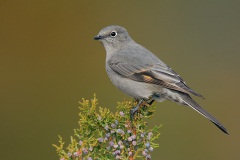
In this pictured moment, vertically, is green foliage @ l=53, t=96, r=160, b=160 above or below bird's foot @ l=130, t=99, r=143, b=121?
below

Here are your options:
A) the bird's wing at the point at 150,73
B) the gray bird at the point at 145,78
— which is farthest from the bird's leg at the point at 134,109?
the bird's wing at the point at 150,73

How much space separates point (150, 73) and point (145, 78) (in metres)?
0.07

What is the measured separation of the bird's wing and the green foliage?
95 cm

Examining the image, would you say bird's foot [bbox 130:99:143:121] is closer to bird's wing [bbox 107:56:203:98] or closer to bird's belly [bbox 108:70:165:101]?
bird's belly [bbox 108:70:165:101]

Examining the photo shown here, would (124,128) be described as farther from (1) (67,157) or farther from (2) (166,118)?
(2) (166,118)

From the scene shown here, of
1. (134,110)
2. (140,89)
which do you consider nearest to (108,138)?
(134,110)

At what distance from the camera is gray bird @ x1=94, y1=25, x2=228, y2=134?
4945 millimetres

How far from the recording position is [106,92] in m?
7.25

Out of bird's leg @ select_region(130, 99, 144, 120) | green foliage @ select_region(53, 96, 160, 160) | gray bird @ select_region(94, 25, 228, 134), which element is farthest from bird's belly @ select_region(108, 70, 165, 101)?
green foliage @ select_region(53, 96, 160, 160)

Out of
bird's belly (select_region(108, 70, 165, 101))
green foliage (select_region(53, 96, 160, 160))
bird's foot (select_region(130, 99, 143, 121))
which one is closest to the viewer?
green foliage (select_region(53, 96, 160, 160))

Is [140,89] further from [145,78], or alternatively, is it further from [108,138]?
[108,138]

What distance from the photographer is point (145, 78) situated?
17.0 feet

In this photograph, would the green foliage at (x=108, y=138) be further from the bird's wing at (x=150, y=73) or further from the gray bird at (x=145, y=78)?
the bird's wing at (x=150, y=73)

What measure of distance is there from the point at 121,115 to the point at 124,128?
0.14 metres
